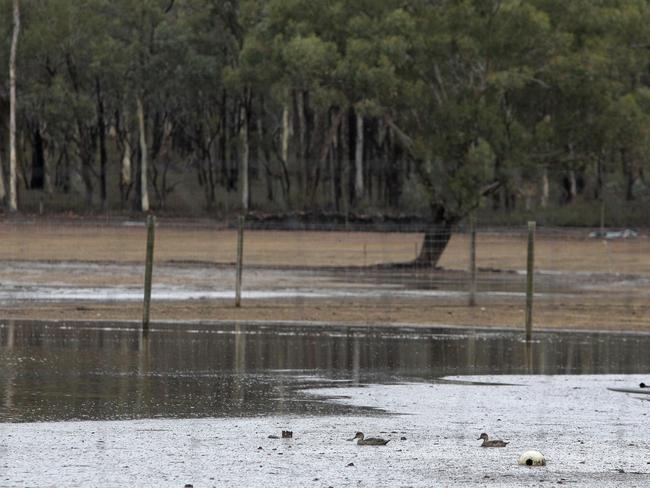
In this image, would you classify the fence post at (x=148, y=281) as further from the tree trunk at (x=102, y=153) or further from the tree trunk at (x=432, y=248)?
the tree trunk at (x=102, y=153)

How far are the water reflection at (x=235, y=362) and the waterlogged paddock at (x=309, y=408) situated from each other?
0.03 meters

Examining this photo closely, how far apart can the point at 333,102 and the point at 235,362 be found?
28.6 m

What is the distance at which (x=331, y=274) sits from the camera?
1581 inches

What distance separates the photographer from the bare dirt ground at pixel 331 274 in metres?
26.2

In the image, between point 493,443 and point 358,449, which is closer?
point 358,449

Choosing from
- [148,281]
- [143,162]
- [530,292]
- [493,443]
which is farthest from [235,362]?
[143,162]

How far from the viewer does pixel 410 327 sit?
77.5 feet

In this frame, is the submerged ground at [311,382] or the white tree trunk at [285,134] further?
the white tree trunk at [285,134]

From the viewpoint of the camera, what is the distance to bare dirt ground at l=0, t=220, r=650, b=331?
2617 cm

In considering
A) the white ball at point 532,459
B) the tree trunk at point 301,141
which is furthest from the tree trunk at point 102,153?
the white ball at point 532,459

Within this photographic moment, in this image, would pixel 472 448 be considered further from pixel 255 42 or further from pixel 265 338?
pixel 255 42

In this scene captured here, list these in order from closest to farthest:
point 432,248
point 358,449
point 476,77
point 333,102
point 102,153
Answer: point 358,449
point 432,248
point 476,77
point 333,102
point 102,153

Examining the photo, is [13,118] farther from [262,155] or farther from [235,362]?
[235,362]

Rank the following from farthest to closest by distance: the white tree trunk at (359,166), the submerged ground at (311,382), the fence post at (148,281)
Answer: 1. the white tree trunk at (359,166)
2. the fence post at (148,281)
3. the submerged ground at (311,382)
